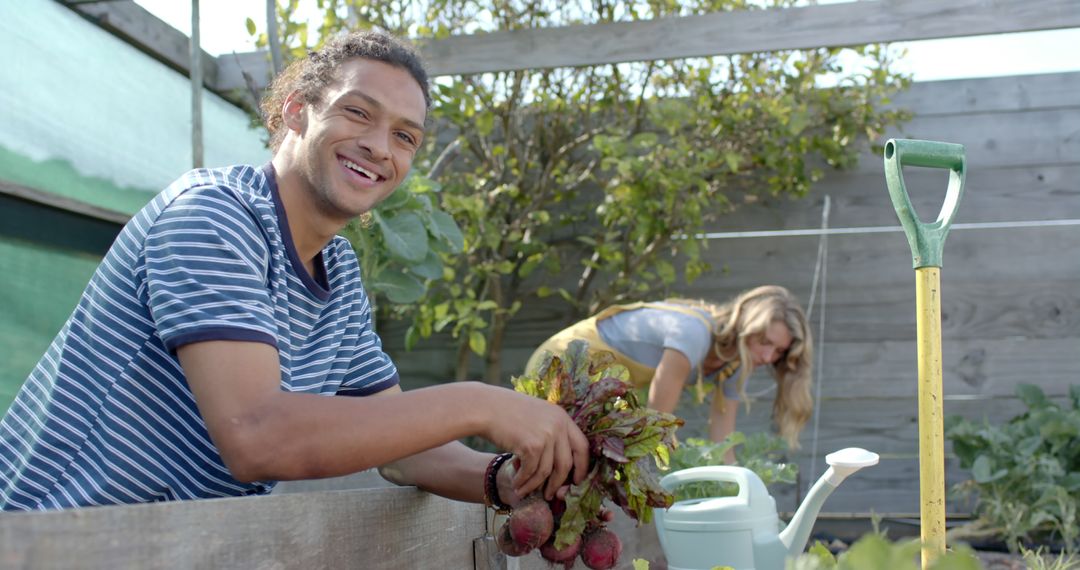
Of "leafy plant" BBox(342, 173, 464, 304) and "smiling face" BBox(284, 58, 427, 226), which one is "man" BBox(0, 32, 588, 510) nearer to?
"smiling face" BBox(284, 58, 427, 226)

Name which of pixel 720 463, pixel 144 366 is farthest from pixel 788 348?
pixel 144 366

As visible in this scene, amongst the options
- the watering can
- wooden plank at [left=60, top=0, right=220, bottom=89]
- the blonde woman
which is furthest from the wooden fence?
the watering can

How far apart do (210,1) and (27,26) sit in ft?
3.00

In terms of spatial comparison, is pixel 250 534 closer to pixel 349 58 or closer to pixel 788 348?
pixel 349 58

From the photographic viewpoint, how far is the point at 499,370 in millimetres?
4324

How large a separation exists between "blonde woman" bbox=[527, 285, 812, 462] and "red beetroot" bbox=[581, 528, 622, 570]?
1969 millimetres

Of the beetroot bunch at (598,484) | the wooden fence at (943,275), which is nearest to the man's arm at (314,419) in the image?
the beetroot bunch at (598,484)

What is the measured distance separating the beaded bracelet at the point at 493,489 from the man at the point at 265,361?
0.01 meters

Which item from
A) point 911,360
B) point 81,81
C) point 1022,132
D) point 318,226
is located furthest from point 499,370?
point 318,226

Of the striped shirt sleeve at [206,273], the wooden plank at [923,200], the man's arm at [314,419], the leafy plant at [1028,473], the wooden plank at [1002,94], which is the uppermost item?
the wooden plank at [1002,94]

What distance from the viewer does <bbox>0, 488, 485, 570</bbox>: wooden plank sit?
70 centimetres

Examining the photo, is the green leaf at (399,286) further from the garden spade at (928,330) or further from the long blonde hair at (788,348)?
the garden spade at (928,330)

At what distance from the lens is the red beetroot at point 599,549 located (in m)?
1.23

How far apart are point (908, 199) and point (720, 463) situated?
5.35 feet
